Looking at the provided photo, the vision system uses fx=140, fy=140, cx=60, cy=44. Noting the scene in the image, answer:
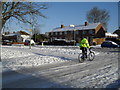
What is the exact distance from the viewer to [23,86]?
4.89 metres

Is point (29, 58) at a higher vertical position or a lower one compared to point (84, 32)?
lower

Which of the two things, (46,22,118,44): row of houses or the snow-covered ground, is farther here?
(46,22,118,44): row of houses

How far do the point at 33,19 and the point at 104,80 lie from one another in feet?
35.2

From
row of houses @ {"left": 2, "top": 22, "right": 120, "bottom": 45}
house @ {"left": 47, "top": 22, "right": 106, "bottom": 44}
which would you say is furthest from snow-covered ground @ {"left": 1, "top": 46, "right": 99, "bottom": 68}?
house @ {"left": 47, "top": 22, "right": 106, "bottom": 44}

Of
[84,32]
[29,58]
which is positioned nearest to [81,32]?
[84,32]

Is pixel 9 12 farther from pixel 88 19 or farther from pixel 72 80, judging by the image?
pixel 88 19

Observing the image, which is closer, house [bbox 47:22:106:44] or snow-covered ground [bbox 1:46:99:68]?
snow-covered ground [bbox 1:46:99:68]

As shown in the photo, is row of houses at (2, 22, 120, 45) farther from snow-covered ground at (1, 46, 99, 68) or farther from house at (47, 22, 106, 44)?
snow-covered ground at (1, 46, 99, 68)

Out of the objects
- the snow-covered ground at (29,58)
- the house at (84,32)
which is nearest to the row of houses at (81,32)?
the house at (84,32)

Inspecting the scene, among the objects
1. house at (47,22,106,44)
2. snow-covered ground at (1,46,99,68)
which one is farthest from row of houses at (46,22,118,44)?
snow-covered ground at (1,46,99,68)

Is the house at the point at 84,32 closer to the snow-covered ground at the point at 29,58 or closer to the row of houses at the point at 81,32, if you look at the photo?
the row of houses at the point at 81,32

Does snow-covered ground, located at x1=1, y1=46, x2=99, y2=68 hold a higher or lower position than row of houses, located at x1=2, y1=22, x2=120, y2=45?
lower

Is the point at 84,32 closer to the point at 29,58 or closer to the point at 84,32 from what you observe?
the point at 84,32

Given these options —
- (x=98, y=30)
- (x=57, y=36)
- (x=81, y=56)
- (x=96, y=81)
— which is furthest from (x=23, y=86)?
(x=57, y=36)
